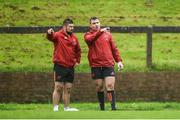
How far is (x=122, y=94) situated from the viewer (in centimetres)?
1891

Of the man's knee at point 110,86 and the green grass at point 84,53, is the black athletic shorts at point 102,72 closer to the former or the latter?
the man's knee at point 110,86

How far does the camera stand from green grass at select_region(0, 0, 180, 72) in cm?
2019

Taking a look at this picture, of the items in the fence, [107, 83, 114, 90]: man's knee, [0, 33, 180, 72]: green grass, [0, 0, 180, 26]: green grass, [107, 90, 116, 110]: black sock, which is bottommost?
[107, 90, 116, 110]: black sock

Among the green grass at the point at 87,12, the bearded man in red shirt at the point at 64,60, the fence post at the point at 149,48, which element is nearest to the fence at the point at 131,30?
the fence post at the point at 149,48

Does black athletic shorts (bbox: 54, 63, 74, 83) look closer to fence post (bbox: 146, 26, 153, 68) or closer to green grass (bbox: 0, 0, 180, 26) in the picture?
fence post (bbox: 146, 26, 153, 68)

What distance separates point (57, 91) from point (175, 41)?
6749 mm

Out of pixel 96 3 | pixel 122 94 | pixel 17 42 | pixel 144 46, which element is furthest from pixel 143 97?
pixel 96 3

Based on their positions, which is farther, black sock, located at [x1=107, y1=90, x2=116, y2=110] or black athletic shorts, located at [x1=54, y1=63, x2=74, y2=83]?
black athletic shorts, located at [x1=54, y1=63, x2=74, y2=83]

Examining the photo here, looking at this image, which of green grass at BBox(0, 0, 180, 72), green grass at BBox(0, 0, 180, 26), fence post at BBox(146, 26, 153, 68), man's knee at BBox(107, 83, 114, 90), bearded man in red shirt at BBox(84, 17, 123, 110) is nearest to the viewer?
man's knee at BBox(107, 83, 114, 90)

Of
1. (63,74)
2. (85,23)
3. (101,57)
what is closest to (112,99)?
(101,57)

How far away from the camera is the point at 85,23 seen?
22.3m

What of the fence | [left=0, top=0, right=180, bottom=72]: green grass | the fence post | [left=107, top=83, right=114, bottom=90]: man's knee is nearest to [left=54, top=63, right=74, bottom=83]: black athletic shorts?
[left=107, top=83, right=114, bottom=90]: man's knee

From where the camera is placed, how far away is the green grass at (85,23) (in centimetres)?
2019

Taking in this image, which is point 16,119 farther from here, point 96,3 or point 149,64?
point 96,3
